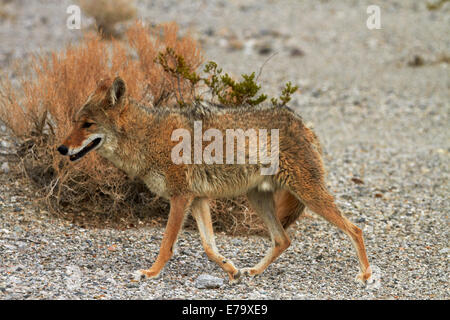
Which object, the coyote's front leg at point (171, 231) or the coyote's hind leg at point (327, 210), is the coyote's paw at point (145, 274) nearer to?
the coyote's front leg at point (171, 231)

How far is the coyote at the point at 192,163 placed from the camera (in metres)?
5.59

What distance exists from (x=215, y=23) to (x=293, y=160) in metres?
14.4

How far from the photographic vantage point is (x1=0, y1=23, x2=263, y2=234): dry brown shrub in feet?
23.1

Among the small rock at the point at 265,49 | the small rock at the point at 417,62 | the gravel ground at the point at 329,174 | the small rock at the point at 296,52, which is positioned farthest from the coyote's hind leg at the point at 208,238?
the small rock at the point at 417,62

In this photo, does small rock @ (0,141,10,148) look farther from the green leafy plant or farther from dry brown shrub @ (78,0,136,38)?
dry brown shrub @ (78,0,136,38)

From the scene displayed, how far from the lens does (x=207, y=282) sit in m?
5.66

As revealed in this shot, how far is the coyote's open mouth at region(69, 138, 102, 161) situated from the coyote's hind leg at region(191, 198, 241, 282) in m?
1.08

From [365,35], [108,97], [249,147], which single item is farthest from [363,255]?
[365,35]

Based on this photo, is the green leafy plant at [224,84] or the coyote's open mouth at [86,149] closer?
the coyote's open mouth at [86,149]

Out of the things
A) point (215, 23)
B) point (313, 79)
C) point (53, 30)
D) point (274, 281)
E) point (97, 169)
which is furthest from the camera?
point (215, 23)

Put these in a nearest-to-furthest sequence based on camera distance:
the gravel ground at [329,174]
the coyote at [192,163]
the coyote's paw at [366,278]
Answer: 1. the coyote at [192,163]
2. the gravel ground at [329,174]
3. the coyote's paw at [366,278]

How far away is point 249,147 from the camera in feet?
18.9

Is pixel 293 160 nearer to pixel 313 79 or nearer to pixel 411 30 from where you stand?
pixel 313 79

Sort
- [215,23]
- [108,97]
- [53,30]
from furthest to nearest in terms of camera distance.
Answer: [215,23] → [53,30] → [108,97]
